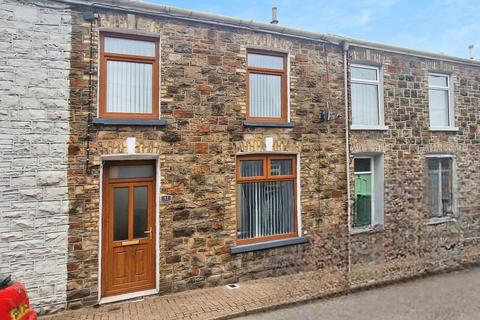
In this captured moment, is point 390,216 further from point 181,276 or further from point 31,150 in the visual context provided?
point 31,150

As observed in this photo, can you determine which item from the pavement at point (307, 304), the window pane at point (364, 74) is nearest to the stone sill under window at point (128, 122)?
the pavement at point (307, 304)

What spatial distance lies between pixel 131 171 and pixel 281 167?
3.48 metres

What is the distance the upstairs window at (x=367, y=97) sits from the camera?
31.2ft

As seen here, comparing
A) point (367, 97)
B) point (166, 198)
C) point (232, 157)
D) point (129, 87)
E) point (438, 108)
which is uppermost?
point (367, 97)

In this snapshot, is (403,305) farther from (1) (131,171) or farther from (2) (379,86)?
(2) (379,86)

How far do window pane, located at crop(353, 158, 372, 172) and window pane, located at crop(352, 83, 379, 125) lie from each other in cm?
103

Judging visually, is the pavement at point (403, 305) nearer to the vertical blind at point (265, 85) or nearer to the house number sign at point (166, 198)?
the house number sign at point (166, 198)

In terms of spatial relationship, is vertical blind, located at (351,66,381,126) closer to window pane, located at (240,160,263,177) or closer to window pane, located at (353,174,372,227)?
window pane, located at (353,174,372,227)

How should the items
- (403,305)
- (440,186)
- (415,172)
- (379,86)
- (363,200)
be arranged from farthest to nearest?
1. (440,186)
2. (415,172)
3. (379,86)
4. (363,200)
5. (403,305)

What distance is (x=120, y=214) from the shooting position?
6941 mm

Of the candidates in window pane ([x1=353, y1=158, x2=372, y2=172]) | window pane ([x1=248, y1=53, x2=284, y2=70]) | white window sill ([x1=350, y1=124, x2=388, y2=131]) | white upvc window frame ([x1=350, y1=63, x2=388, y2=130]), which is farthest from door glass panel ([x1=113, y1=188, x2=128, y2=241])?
white upvc window frame ([x1=350, y1=63, x2=388, y2=130])

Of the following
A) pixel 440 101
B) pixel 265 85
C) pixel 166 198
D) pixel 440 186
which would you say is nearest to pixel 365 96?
pixel 440 101

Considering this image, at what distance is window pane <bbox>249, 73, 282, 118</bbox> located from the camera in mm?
8172

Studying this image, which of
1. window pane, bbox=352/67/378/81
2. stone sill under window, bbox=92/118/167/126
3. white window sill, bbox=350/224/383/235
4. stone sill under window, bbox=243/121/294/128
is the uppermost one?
window pane, bbox=352/67/378/81
